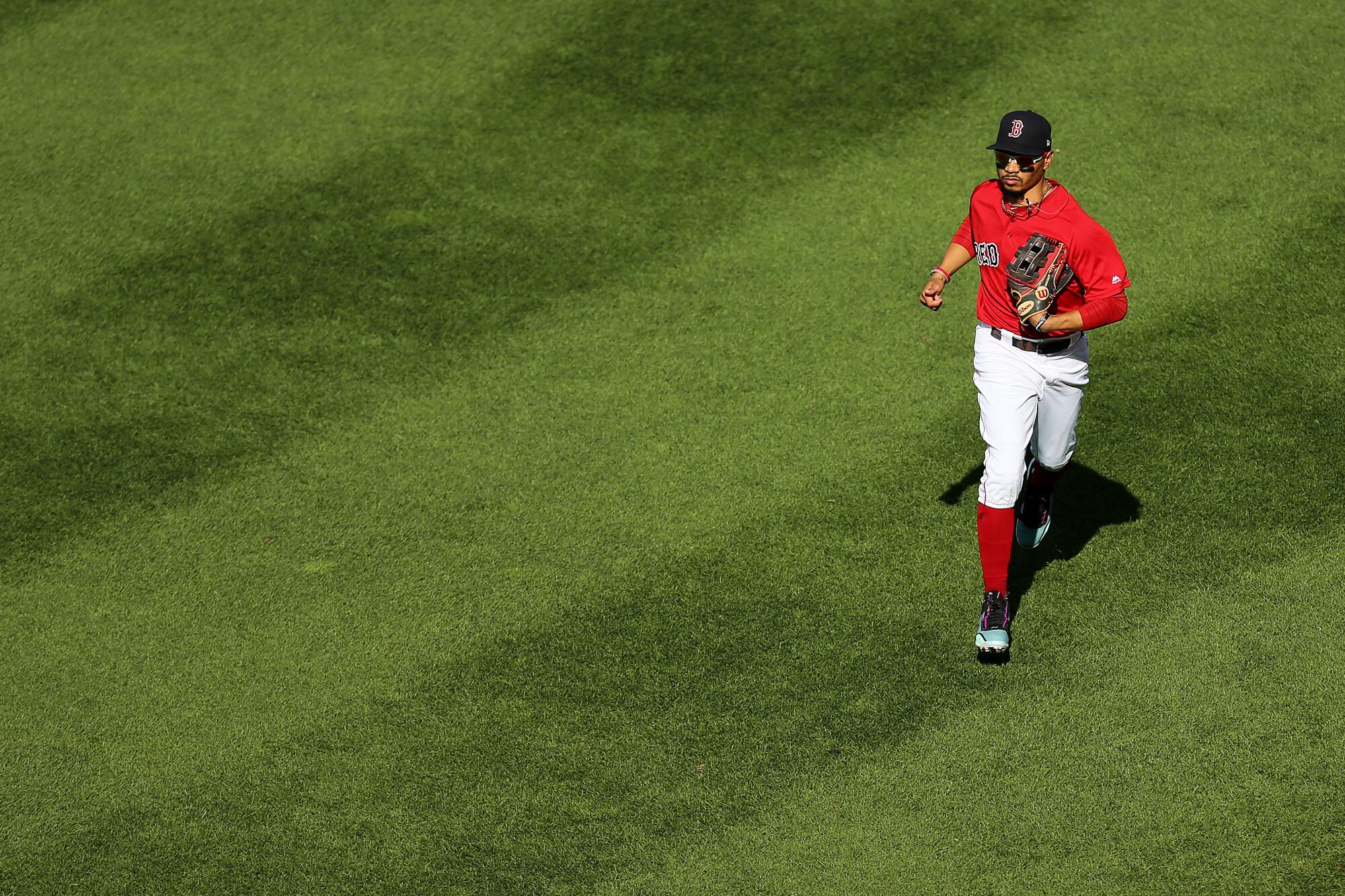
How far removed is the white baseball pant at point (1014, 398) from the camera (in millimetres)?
5938

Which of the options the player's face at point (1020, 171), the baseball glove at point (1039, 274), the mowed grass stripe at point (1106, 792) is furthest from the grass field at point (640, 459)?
the player's face at point (1020, 171)

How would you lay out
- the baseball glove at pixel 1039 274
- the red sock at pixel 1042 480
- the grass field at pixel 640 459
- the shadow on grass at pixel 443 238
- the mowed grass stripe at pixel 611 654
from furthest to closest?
the shadow on grass at pixel 443 238
the red sock at pixel 1042 480
the mowed grass stripe at pixel 611 654
the baseball glove at pixel 1039 274
the grass field at pixel 640 459

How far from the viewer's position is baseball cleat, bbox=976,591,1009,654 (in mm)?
5965

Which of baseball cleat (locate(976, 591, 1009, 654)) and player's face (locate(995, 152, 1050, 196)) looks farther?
baseball cleat (locate(976, 591, 1009, 654))

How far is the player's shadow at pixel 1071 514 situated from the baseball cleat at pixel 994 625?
321 mm

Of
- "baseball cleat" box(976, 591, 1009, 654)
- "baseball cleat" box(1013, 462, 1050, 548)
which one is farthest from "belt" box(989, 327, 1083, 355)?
"baseball cleat" box(976, 591, 1009, 654)

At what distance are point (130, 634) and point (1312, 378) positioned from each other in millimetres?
6286

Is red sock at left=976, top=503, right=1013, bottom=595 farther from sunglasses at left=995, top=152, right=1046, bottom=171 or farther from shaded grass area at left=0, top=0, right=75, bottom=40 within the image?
shaded grass area at left=0, top=0, right=75, bottom=40

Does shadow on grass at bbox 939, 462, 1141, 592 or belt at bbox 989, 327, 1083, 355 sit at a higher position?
belt at bbox 989, 327, 1083, 355

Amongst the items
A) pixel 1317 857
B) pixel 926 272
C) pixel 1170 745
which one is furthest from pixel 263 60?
pixel 1317 857

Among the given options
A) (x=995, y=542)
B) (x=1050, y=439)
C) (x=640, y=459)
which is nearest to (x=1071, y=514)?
(x=1050, y=439)

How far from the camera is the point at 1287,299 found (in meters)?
7.99

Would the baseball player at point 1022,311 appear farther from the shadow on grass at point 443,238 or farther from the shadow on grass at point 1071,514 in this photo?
the shadow on grass at point 443,238

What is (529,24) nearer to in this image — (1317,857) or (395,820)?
(395,820)
